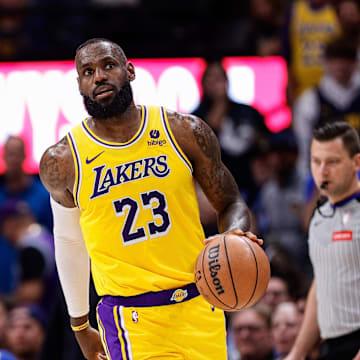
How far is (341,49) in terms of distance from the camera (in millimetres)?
8016

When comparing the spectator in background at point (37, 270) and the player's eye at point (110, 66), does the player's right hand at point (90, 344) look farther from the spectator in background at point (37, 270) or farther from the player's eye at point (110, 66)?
the spectator in background at point (37, 270)

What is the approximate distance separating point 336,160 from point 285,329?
165 cm

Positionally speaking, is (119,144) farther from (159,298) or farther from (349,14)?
(349,14)

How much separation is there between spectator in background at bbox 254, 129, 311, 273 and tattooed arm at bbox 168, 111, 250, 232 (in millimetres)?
3359

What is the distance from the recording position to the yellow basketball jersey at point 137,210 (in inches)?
164

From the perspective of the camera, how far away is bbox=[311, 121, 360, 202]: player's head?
15.4ft

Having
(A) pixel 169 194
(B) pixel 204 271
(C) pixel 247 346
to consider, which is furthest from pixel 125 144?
(C) pixel 247 346

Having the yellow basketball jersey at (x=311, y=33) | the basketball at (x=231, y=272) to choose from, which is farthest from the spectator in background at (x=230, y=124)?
the basketball at (x=231, y=272)

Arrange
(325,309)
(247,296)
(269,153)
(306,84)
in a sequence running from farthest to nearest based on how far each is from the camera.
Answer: (306,84), (269,153), (325,309), (247,296)

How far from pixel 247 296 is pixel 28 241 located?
3.91m

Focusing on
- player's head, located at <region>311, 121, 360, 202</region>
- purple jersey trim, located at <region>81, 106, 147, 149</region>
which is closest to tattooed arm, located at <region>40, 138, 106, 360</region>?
purple jersey trim, located at <region>81, 106, 147, 149</region>

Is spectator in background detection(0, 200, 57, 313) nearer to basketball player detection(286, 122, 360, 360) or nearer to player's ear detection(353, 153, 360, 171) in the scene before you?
basketball player detection(286, 122, 360, 360)

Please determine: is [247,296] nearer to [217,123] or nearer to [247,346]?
[247,346]

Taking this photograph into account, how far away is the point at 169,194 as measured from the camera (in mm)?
4199
